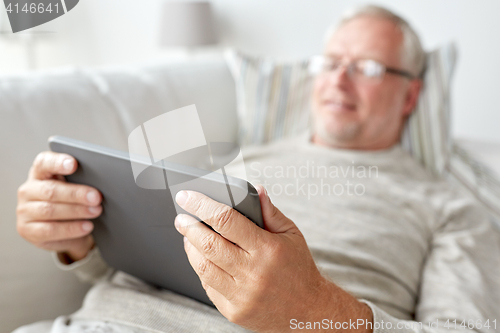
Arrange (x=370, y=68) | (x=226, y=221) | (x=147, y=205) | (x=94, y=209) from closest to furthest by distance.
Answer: (x=226, y=221), (x=147, y=205), (x=94, y=209), (x=370, y=68)

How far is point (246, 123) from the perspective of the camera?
4.51 feet

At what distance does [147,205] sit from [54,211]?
23 centimetres

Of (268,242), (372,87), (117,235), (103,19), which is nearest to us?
(268,242)

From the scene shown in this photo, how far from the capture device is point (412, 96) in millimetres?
1318

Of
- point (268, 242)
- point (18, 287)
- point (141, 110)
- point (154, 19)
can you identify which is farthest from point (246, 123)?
point (154, 19)

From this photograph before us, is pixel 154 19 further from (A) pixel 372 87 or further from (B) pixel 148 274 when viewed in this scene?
(B) pixel 148 274

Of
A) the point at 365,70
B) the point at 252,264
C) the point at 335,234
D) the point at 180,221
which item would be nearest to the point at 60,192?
the point at 180,221

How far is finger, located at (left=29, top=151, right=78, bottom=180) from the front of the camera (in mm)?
639

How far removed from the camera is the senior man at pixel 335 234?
1.65 ft

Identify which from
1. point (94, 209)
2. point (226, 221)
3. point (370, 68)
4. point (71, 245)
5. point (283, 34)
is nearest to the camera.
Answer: point (226, 221)

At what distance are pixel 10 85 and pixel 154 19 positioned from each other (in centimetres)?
199

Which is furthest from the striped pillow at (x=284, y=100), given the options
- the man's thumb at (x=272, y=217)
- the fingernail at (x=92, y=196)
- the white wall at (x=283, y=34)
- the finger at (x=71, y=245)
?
the man's thumb at (x=272, y=217)

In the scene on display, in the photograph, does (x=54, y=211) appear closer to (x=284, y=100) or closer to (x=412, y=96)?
(x=284, y=100)

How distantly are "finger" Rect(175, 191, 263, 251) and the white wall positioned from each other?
0.74 metres
